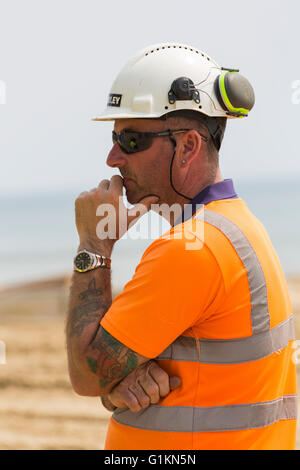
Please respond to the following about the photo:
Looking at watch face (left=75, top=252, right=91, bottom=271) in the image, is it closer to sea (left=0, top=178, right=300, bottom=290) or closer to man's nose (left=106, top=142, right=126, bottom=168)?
man's nose (left=106, top=142, right=126, bottom=168)

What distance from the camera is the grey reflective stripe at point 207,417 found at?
2.56m

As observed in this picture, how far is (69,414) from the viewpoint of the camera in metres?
7.85

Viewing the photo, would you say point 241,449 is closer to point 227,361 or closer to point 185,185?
point 227,361

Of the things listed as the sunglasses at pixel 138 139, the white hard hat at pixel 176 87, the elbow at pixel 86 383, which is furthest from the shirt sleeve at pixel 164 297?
the white hard hat at pixel 176 87

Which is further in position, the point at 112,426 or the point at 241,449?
the point at 112,426

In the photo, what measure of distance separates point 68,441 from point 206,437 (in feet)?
15.9

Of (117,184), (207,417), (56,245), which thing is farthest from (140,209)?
(56,245)

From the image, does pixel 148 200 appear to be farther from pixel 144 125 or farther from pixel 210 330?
pixel 210 330

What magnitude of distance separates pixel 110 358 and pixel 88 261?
44cm

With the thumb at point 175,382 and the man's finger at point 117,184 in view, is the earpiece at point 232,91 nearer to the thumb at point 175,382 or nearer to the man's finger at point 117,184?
the man's finger at point 117,184

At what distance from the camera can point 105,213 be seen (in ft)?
9.41

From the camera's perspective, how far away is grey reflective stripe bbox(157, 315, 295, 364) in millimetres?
2535

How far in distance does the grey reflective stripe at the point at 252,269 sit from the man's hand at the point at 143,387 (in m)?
0.41
